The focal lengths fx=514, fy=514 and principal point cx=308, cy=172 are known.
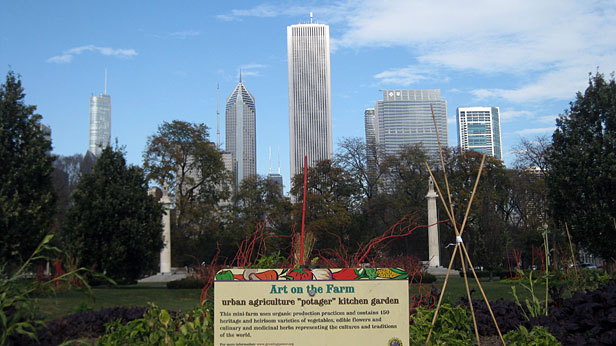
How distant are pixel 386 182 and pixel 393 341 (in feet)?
140

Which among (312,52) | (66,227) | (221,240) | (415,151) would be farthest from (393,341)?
(312,52)

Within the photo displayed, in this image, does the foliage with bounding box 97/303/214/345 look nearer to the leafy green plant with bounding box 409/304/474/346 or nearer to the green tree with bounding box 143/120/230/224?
the leafy green plant with bounding box 409/304/474/346

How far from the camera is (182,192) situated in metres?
36.9

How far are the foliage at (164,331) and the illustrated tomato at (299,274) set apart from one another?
1.42m

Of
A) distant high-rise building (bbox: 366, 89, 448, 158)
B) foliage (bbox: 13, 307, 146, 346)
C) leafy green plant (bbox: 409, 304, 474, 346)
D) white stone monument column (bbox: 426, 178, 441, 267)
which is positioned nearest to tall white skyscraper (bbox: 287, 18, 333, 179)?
distant high-rise building (bbox: 366, 89, 448, 158)

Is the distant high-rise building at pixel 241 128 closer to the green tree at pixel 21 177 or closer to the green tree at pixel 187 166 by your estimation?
the green tree at pixel 187 166

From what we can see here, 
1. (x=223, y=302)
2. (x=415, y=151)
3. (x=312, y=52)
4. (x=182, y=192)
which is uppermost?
(x=312, y=52)

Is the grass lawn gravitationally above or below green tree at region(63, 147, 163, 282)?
below

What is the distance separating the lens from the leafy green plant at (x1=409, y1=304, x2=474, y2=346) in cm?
502

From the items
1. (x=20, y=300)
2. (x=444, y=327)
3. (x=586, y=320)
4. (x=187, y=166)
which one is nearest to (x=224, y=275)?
(x=20, y=300)

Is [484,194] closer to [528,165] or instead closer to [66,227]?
[528,165]

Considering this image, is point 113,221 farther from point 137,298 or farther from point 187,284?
point 137,298

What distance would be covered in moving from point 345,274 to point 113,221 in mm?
17101

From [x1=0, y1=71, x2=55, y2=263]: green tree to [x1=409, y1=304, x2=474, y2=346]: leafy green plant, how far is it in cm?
1293
